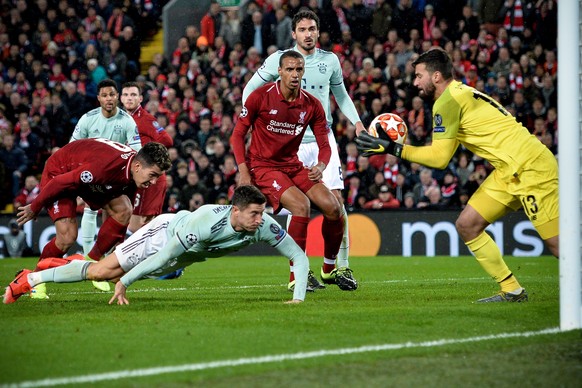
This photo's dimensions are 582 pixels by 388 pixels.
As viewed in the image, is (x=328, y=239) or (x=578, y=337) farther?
(x=328, y=239)

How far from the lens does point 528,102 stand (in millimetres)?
19062

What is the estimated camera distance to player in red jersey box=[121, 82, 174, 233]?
494 inches

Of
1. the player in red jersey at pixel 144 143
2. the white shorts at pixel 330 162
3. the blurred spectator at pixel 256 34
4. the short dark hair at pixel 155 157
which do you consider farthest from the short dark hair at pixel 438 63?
the blurred spectator at pixel 256 34

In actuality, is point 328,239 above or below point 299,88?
below

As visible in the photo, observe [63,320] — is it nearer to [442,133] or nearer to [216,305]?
[216,305]

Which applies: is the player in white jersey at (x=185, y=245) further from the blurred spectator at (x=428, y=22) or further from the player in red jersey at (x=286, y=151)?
the blurred spectator at (x=428, y=22)

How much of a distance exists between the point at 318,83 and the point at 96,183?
9.47ft

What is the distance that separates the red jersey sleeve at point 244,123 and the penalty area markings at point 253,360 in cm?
390

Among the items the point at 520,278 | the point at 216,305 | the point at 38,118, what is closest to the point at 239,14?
the point at 38,118

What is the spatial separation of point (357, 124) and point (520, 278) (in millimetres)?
3335

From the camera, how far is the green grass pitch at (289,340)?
508 centimetres

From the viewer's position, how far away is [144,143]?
1276 centimetres

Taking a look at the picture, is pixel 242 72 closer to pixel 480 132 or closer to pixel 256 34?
pixel 256 34

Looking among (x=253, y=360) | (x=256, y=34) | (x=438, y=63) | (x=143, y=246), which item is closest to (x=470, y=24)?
(x=256, y=34)
